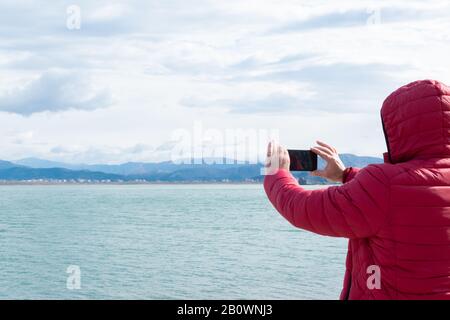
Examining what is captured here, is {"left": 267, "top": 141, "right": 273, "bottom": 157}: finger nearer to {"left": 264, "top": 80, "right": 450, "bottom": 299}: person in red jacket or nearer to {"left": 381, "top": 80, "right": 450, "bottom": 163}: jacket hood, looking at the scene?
{"left": 264, "top": 80, "right": 450, "bottom": 299}: person in red jacket

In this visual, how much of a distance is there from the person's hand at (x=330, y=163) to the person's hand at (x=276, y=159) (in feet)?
0.79

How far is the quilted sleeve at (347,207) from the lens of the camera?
1.81 metres

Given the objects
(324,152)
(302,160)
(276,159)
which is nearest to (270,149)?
(276,159)

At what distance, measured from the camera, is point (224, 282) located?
3031 centimetres

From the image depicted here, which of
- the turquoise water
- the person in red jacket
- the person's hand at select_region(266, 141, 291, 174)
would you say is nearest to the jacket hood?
the person in red jacket

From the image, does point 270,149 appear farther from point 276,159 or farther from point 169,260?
point 169,260

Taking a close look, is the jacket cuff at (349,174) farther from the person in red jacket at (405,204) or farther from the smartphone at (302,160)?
the person in red jacket at (405,204)

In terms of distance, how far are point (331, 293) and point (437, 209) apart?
2422 centimetres

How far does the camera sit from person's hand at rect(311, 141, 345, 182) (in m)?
2.28

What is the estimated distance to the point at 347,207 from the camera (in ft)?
5.95

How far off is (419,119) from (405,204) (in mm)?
238

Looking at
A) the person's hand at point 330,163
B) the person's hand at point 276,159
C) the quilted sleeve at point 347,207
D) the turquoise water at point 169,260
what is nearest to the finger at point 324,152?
the person's hand at point 330,163

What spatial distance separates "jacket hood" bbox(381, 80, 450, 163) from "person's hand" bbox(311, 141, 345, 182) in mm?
410
